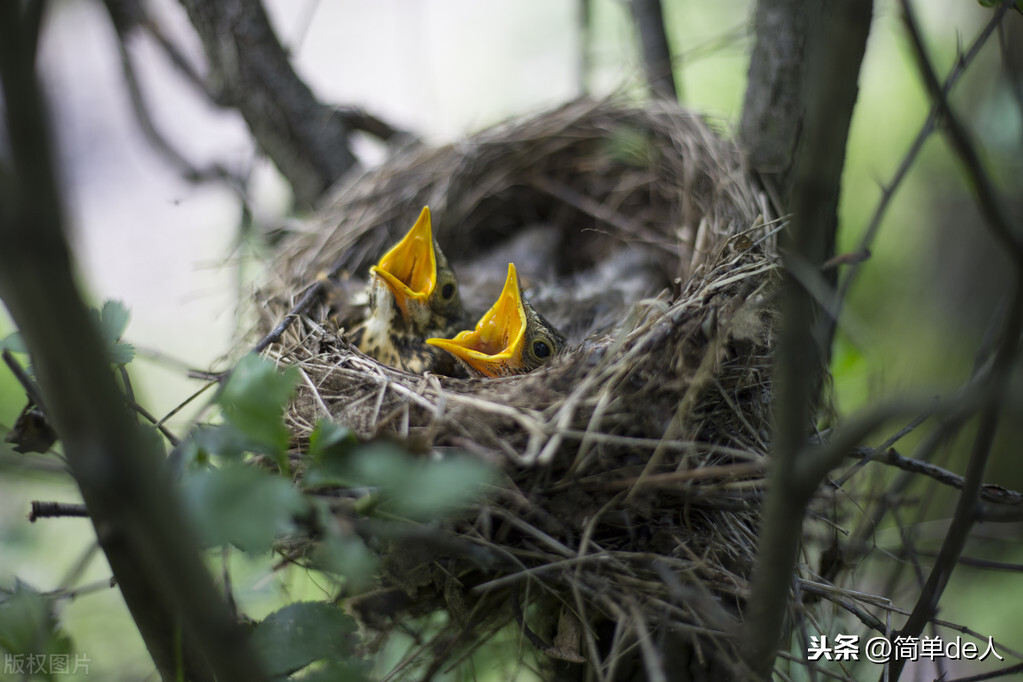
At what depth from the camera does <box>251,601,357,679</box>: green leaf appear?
0.86 m

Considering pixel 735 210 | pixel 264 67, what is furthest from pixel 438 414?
pixel 264 67

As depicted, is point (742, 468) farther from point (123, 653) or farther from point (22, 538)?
point (123, 653)

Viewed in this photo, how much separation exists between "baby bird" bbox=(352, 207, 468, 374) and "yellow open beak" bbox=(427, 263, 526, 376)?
→ 144 mm

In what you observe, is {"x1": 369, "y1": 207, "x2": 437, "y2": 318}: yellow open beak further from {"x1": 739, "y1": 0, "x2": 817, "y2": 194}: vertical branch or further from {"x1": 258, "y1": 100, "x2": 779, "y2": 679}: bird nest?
{"x1": 739, "y1": 0, "x2": 817, "y2": 194}: vertical branch

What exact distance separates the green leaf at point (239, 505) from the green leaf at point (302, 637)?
294 millimetres

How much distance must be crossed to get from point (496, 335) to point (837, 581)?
104cm

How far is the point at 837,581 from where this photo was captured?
1.58 m

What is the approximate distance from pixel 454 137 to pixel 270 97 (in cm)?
64

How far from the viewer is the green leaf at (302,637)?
2.83 ft

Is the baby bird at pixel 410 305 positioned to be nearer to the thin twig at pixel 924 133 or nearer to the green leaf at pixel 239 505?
the thin twig at pixel 924 133

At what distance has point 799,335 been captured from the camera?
0.60m

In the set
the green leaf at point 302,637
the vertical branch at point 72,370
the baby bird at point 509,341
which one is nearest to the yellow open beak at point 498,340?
the baby bird at point 509,341

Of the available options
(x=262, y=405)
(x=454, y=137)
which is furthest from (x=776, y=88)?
(x=262, y=405)

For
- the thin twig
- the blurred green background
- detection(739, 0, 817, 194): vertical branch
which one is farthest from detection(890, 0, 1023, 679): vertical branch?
detection(739, 0, 817, 194): vertical branch
